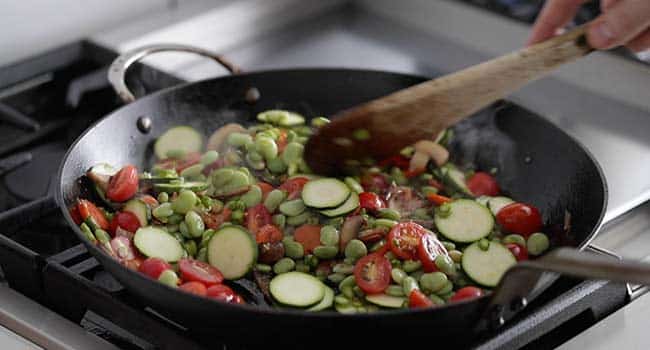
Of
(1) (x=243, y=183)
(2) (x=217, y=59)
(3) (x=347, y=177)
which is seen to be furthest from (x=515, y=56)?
(2) (x=217, y=59)

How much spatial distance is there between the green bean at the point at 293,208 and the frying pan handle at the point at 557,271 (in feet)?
1.16

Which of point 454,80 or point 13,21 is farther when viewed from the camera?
point 13,21

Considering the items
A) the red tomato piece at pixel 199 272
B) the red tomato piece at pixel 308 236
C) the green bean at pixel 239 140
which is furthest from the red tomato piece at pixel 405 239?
the green bean at pixel 239 140

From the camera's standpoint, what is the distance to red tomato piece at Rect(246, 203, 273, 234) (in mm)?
1353

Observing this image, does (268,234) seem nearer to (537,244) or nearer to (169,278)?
(169,278)

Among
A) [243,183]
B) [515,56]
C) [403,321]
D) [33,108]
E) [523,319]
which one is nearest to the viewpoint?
[403,321]

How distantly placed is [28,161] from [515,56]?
0.79m

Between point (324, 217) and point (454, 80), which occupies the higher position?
point (454, 80)

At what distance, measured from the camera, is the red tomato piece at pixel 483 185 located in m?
1.51

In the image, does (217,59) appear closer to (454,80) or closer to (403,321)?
(454,80)

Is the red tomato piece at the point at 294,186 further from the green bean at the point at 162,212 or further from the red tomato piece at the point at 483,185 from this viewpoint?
the red tomato piece at the point at 483,185

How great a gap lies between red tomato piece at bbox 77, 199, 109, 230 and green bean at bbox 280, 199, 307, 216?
0.24 meters

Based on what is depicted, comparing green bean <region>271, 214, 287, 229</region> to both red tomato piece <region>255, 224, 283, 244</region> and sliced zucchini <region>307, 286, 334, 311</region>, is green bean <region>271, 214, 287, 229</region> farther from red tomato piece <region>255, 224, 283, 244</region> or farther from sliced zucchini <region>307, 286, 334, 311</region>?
sliced zucchini <region>307, 286, 334, 311</region>

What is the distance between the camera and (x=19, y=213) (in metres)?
1.37
